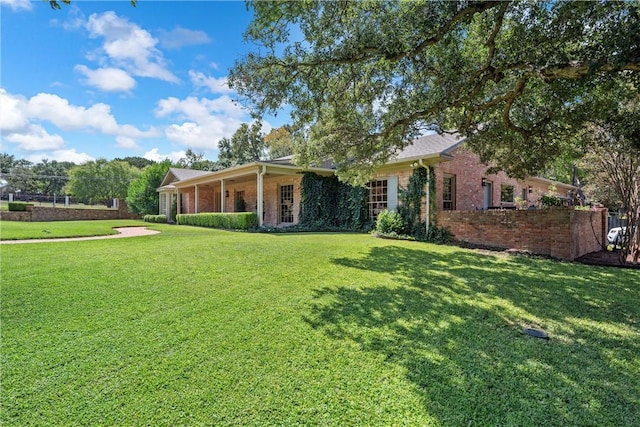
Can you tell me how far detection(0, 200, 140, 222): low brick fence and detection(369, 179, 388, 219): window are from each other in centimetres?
2402

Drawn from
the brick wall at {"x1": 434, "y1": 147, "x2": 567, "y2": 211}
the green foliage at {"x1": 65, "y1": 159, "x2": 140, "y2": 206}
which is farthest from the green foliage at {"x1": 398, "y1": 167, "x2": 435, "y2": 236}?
the green foliage at {"x1": 65, "y1": 159, "x2": 140, "y2": 206}

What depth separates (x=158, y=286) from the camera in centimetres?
486

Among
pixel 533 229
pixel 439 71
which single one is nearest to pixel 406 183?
pixel 533 229

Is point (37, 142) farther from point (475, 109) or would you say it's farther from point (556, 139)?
point (556, 139)

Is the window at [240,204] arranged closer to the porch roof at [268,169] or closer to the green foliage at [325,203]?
the porch roof at [268,169]

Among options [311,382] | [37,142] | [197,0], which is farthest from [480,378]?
[37,142]

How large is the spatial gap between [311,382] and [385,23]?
565 cm

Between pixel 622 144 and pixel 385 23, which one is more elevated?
pixel 385 23

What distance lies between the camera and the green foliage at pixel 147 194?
2772 cm

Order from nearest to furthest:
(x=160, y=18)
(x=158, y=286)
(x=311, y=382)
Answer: (x=311, y=382)
(x=158, y=286)
(x=160, y=18)

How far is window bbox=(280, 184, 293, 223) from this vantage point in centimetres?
1698

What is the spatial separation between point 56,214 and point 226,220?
17.3 metres

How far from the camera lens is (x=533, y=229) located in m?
8.98

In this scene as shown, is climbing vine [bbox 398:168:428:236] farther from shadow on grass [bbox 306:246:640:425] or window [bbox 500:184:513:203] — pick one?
window [bbox 500:184:513:203]
